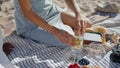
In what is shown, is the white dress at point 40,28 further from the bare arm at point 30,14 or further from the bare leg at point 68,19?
the bare arm at point 30,14

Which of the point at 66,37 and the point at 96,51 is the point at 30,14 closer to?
the point at 66,37

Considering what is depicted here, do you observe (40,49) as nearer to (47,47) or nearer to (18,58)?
(47,47)

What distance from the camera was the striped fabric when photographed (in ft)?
6.89

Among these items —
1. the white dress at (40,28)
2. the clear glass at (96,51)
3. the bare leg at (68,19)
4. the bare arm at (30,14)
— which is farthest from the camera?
the bare leg at (68,19)

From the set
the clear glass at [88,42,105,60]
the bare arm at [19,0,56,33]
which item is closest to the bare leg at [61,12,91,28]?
the clear glass at [88,42,105,60]

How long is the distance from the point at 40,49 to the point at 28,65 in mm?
229

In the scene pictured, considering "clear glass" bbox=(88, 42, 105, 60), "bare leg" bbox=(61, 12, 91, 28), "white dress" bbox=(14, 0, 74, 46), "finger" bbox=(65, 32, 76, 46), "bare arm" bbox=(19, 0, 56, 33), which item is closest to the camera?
"finger" bbox=(65, 32, 76, 46)

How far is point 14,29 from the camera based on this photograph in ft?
8.82

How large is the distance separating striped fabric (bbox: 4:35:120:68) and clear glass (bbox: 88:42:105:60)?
1.7 inches

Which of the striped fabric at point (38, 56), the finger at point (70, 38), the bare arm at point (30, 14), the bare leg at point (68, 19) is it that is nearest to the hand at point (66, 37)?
the finger at point (70, 38)

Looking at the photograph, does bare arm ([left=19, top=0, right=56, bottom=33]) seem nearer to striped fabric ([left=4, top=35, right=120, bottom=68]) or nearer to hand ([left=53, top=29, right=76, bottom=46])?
hand ([left=53, top=29, right=76, bottom=46])

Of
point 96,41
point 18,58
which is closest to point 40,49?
point 18,58

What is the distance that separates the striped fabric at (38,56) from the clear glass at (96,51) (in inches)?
1.7

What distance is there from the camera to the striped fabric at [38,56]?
6.89ft
